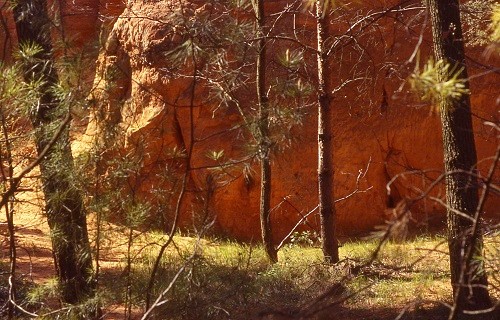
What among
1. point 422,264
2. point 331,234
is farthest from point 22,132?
point 422,264

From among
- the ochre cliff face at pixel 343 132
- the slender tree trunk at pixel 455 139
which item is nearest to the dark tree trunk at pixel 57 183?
the slender tree trunk at pixel 455 139

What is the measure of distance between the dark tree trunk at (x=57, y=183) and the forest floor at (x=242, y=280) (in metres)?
0.20

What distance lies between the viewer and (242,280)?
916 cm

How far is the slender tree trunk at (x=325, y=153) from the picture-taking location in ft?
34.8

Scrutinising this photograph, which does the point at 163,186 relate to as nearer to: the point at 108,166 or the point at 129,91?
the point at 108,166

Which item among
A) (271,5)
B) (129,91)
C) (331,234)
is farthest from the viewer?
(271,5)

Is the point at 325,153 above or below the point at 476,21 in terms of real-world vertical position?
below

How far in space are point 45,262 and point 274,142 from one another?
269 inches

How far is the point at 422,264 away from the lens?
11383 millimetres

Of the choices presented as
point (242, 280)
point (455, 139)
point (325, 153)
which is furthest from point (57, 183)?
point (325, 153)

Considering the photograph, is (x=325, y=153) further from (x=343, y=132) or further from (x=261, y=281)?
(x=343, y=132)

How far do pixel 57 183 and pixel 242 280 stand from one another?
9.28 ft

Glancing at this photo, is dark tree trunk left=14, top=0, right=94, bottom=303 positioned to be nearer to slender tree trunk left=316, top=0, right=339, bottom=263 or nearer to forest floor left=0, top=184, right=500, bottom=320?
forest floor left=0, top=184, right=500, bottom=320

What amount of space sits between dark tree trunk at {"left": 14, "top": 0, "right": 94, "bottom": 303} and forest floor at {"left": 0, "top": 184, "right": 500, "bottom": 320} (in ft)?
0.64
